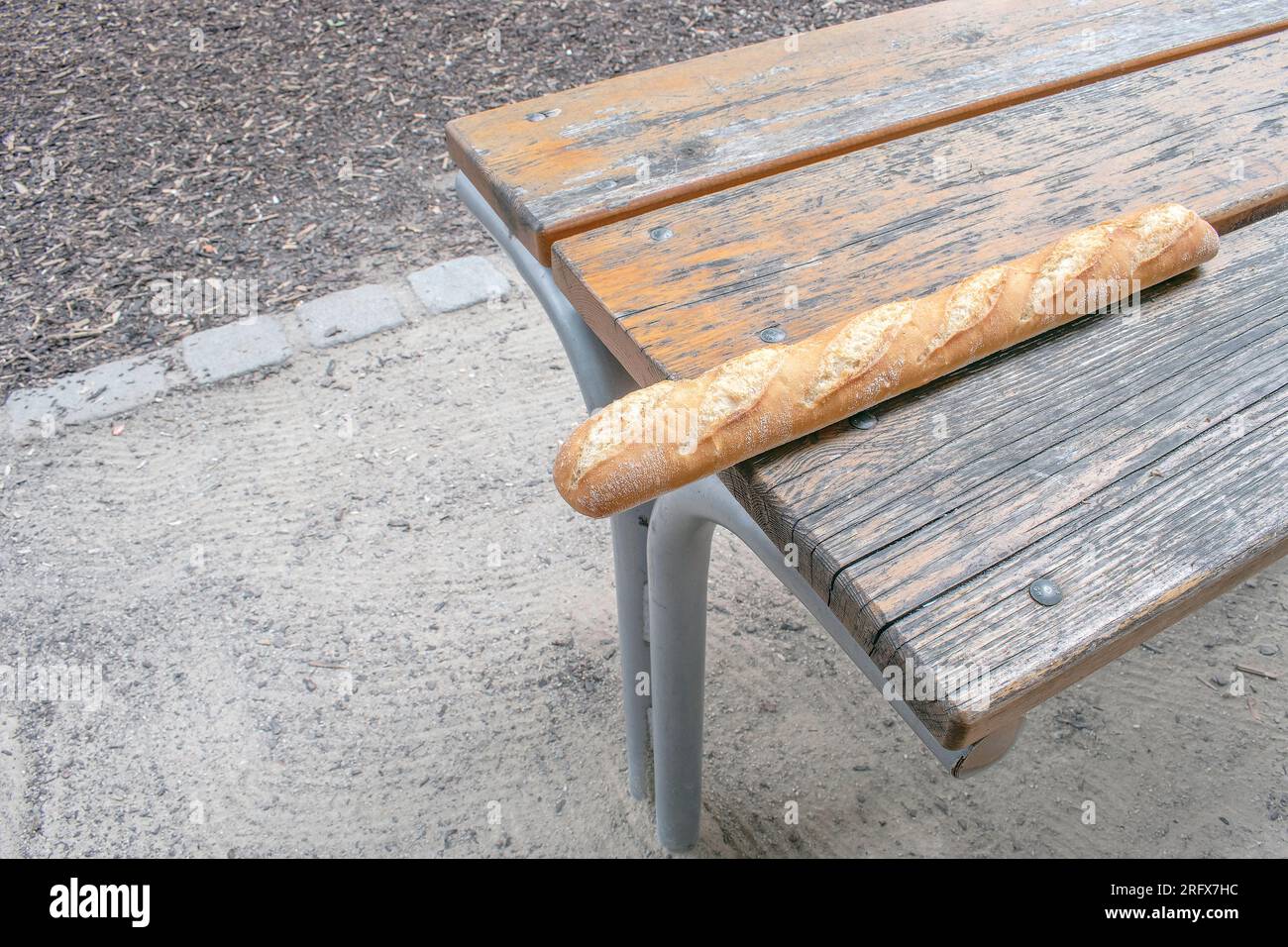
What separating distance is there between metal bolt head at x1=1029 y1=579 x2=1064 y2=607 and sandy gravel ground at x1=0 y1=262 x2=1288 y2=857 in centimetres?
122

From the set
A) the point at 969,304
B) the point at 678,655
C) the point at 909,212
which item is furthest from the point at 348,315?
the point at 969,304

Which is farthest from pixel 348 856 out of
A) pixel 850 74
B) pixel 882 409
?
pixel 850 74

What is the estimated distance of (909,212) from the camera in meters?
1.39

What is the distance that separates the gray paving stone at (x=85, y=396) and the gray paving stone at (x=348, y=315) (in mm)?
455

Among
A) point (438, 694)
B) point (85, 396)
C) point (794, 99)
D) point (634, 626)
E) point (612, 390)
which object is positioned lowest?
point (438, 694)

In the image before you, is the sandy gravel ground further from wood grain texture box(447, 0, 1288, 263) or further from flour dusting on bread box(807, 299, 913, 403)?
flour dusting on bread box(807, 299, 913, 403)

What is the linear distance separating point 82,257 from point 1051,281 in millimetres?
3252

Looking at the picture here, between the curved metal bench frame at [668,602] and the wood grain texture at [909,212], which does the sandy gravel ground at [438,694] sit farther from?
the wood grain texture at [909,212]

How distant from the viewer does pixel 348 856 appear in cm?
197

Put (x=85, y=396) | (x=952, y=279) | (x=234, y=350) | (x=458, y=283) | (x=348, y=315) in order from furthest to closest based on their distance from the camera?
(x=458, y=283), (x=348, y=315), (x=234, y=350), (x=85, y=396), (x=952, y=279)

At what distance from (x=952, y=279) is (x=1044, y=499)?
0.37 m

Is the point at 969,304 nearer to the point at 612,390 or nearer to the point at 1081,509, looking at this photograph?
the point at 1081,509

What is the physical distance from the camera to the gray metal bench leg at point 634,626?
1.59m

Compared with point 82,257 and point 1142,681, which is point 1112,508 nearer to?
point 1142,681
